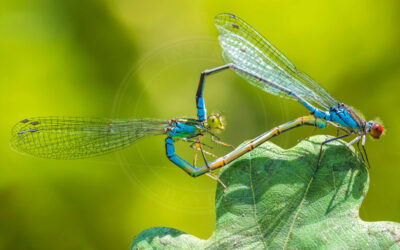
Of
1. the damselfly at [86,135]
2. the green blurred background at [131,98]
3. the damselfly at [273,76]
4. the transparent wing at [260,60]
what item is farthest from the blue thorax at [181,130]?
the transparent wing at [260,60]

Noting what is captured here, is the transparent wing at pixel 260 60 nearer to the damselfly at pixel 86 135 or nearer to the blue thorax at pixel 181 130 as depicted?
the blue thorax at pixel 181 130

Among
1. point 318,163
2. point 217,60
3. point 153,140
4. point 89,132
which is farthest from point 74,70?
point 318,163

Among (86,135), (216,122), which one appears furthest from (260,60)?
(86,135)

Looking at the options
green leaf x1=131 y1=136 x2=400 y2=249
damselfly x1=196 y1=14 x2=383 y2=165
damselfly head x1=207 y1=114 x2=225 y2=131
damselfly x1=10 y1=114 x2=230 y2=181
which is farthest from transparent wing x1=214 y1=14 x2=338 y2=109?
green leaf x1=131 y1=136 x2=400 y2=249

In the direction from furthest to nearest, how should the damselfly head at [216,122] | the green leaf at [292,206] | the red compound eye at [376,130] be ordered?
1. the damselfly head at [216,122]
2. the red compound eye at [376,130]
3. the green leaf at [292,206]

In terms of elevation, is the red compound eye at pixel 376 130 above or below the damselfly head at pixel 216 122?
below

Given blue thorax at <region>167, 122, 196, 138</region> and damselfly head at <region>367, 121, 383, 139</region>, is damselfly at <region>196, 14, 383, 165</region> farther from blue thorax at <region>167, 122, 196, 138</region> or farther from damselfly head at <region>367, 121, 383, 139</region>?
blue thorax at <region>167, 122, 196, 138</region>
